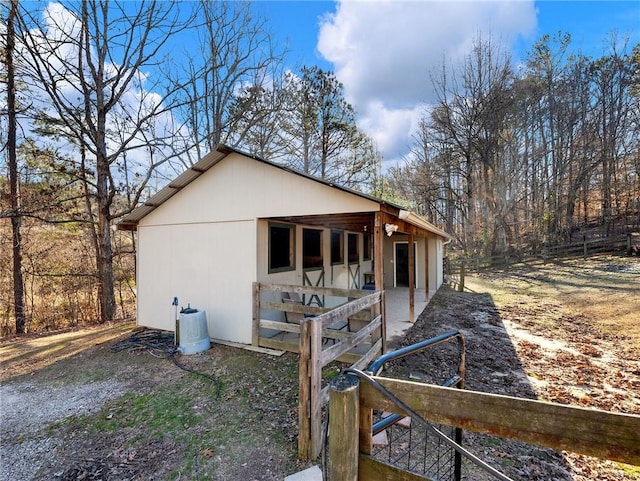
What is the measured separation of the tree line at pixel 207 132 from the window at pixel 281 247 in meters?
4.90

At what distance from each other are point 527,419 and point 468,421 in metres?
0.20

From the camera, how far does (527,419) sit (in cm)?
111

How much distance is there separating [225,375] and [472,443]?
330cm

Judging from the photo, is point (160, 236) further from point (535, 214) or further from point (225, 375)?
point (535, 214)

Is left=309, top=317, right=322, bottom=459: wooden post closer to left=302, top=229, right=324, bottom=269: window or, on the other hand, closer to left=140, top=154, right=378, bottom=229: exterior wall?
left=140, top=154, right=378, bottom=229: exterior wall

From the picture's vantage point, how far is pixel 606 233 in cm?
1986

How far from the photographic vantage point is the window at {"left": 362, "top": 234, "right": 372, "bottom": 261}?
37.5 feet

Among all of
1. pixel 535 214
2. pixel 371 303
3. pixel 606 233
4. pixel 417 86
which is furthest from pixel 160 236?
pixel 606 233

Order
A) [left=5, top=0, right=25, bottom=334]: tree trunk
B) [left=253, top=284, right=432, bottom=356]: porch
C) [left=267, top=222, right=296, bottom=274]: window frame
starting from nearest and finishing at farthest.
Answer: [left=253, top=284, right=432, bottom=356]: porch → [left=267, top=222, right=296, bottom=274]: window frame → [left=5, top=0, right=25, bottom=334]: tree trunk

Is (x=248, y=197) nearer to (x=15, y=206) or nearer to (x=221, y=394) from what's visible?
(x=221, y=394)

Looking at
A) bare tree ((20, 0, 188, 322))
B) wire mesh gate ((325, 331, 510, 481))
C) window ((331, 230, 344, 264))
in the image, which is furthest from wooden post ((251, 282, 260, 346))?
bare tree ((20, 0, 188, 322))

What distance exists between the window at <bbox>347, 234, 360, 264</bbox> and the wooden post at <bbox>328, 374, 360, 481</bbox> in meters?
8.62

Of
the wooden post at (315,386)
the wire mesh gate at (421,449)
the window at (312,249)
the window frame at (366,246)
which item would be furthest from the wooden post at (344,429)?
the window frame at (366,246)

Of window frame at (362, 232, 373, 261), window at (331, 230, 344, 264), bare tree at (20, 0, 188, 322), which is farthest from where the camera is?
window frame at (362, 232, 373, 261)
